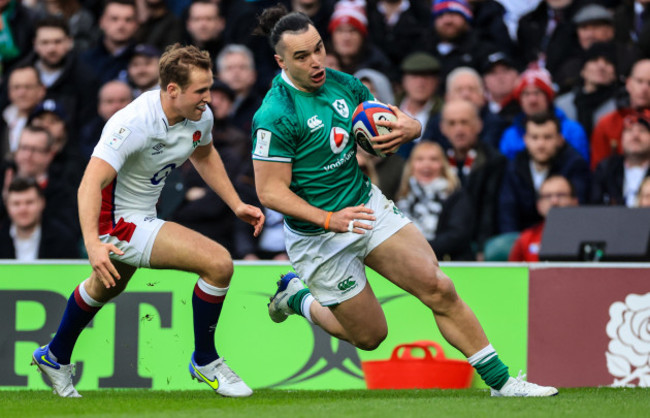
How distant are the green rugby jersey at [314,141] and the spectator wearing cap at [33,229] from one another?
4.08 meters

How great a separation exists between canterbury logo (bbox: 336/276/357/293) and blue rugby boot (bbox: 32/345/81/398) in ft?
6.08

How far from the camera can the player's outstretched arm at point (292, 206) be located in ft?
20.8

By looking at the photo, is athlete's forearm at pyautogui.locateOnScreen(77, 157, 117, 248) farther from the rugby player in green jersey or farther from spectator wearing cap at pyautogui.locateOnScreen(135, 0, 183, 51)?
spectator wearing cap at pyautogui.locateOnScreen(135, 0, 183, 51)

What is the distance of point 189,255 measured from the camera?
675cm

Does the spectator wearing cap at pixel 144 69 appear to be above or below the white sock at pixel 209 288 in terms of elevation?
above

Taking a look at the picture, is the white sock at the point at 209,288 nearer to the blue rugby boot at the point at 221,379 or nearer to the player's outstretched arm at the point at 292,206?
the blue rugby boot at the point at 221,379

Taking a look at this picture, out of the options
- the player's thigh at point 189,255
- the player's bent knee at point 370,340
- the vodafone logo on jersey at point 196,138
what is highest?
the vodafone logo on jersey at point 196,138

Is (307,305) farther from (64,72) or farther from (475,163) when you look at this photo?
(64,72)

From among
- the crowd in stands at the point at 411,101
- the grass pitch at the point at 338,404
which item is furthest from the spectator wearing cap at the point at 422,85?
the grass pitch at the point at 338,404

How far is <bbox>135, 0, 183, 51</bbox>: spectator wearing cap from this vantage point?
1248cm

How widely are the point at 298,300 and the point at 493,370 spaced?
141cm

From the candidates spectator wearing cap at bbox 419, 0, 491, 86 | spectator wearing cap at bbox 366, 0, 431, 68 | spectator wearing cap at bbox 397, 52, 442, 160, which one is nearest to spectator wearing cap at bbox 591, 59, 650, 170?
spectator wearing cap at bbox 397, 52, 442, 160

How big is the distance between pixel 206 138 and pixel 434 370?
2.38m

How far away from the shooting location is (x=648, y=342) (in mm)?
8062
